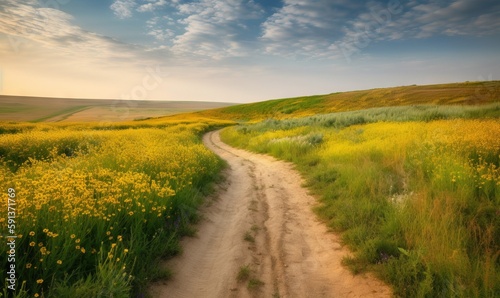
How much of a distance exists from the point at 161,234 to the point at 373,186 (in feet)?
17.4

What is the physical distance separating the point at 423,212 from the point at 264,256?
300cm

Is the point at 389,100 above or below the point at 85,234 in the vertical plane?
above

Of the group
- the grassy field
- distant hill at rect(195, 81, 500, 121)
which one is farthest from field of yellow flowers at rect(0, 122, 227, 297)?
distant hill at rect(195, 81, 500, 121)

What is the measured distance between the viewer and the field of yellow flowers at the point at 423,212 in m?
3.75

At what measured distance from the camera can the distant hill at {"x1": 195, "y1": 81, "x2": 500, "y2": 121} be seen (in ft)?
123

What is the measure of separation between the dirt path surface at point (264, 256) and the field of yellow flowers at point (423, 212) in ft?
1.34

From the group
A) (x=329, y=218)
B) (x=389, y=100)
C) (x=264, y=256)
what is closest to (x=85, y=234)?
(x=264, y=256)

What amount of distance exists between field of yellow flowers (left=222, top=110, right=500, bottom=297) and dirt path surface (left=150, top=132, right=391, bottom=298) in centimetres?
41

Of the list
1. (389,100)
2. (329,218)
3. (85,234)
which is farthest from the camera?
(389,100)

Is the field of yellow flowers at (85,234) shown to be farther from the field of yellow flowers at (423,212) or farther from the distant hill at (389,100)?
the distant hill at (389,100)

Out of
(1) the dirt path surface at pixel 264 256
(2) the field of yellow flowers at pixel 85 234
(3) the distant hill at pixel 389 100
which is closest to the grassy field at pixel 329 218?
(2) the field of yellow flowers at pixel 85 234

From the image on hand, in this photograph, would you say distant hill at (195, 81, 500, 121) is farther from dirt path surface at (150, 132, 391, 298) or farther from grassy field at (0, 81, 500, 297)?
dirt path surface at (150, 132, 391, 298)

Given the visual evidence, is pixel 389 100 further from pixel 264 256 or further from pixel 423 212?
pixel 264 256

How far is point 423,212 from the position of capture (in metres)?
5.09
